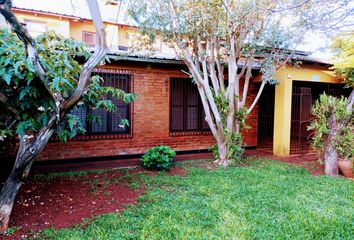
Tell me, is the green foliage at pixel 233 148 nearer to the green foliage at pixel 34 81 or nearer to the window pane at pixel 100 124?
the window pane at pixel 100 124

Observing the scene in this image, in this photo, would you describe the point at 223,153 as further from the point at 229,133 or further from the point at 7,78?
the point at 7,78

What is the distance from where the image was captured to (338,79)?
10492 millimetres

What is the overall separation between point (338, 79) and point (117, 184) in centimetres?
928

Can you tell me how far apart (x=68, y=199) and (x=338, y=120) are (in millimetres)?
6716

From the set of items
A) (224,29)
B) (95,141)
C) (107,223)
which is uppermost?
(224,29)

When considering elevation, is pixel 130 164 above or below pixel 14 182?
below

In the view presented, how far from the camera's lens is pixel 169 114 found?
29.9 ft

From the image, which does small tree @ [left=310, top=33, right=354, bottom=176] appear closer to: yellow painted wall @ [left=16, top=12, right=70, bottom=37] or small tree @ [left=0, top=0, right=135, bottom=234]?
small tree @ [left=0, top=0, right=135, bottom=234]

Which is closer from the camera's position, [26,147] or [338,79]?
[26,147]

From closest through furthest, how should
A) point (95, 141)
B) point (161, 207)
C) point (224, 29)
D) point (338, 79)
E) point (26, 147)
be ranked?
point (26, 147), point (161, 207), point (224, 29), point (95, 141), point (338, 79)

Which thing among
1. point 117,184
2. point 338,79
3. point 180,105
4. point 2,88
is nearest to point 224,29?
point 180,105

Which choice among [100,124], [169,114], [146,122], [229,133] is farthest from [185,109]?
[100,124]

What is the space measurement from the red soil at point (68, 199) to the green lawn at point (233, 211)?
0.28 meters

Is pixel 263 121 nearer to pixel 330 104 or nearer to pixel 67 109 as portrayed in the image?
pixel 330 104
